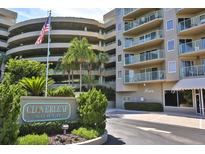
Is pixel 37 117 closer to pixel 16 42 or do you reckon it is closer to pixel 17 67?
pixel 17 67

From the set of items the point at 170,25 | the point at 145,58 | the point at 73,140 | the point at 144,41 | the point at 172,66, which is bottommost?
the point at 73,140

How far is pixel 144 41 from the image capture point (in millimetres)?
32688

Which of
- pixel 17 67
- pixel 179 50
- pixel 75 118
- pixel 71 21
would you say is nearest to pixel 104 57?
pixel 71 21

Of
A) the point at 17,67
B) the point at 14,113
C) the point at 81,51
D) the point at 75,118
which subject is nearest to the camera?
the point at 14,113

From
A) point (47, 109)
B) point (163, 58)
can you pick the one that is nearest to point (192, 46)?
point (163, 58)

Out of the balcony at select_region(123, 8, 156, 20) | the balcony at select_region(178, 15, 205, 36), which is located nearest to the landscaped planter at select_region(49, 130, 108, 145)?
the balcony at select_region(178, 15, 205, 36)

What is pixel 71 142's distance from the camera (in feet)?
32.3

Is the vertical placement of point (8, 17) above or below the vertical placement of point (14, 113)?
above

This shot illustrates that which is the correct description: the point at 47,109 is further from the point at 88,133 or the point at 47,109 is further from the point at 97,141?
the point at 97,141

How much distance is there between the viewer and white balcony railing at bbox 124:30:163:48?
101 ft

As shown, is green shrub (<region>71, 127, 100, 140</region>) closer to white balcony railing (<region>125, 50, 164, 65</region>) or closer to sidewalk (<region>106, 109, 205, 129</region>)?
sidewalk (<region>106, 109, 205, 129</region>)

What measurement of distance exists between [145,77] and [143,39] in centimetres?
599

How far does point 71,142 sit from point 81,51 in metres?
29.0

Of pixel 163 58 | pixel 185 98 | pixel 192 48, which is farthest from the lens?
pixel 163 58
